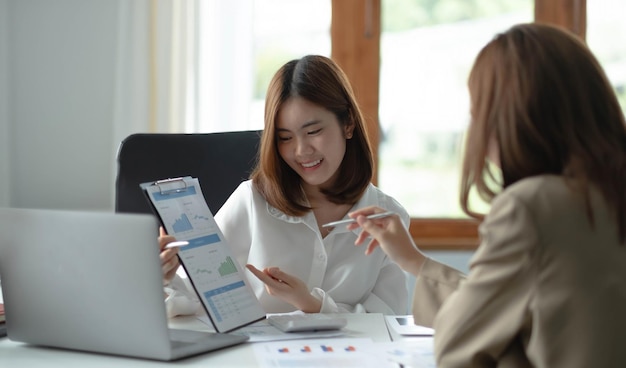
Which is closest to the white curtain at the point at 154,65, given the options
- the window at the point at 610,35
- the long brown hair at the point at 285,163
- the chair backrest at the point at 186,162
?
the chair backrest at the point at 186,162

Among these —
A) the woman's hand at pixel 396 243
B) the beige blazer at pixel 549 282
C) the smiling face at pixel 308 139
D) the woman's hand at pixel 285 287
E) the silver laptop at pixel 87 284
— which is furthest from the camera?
the smiling face at pixel 308 139

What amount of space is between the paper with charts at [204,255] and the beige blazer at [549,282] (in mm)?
594

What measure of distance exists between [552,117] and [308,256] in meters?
0.99

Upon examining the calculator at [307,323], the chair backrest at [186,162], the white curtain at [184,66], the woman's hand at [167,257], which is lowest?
the calculator at [307,323]

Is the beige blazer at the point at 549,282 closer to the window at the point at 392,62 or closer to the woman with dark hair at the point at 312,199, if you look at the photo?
the woman with dark hair at the point at 312,199

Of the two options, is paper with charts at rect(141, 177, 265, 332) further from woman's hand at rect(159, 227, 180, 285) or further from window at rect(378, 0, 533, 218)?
window at rect(378, 0, 533, 218)

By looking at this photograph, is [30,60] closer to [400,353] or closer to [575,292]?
[400,353]

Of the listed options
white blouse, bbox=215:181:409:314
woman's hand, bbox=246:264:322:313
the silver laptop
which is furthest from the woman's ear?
the silver laptop

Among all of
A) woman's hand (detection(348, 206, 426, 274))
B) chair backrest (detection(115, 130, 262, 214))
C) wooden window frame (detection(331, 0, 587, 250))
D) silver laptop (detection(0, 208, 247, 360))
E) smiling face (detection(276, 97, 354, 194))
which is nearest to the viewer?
silver laptop (detection(0, 208, 247, 360))

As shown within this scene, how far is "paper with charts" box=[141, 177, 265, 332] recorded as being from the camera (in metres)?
1.64

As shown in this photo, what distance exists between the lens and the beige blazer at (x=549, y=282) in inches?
45.6

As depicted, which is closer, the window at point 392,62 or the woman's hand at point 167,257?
the woman's hand at point 167,257

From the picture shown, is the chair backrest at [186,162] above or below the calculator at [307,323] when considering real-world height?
above

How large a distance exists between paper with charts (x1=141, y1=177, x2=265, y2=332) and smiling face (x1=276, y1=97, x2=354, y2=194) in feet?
1.19
